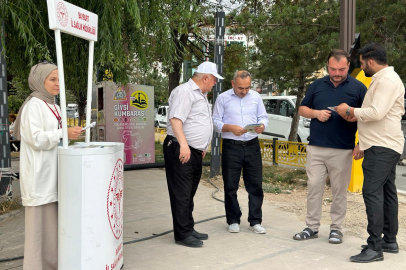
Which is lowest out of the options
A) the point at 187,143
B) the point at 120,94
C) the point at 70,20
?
the point at 187,143

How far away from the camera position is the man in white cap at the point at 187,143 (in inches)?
192

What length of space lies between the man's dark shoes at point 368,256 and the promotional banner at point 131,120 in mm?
7411

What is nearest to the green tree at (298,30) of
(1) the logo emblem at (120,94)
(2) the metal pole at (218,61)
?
(2) the metal pole at (218,61)

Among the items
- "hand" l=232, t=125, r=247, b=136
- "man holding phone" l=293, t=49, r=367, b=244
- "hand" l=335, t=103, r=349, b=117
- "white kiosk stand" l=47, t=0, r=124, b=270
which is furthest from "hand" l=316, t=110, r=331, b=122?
"white kiosk stand" l=47, t=0, r=124, b=270

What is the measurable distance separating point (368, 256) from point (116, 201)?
7.96 ft

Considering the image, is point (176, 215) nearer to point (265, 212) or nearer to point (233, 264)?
point (233, 264)

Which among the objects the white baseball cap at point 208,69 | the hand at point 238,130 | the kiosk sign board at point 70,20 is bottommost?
the hand at point 238,130

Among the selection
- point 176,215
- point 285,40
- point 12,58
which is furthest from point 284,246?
point 285,40

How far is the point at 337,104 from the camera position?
4973 mm

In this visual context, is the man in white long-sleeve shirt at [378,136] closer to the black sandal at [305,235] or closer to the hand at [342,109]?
the hand at [342,109]

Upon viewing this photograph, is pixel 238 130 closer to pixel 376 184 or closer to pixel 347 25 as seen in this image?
pixel 376 184

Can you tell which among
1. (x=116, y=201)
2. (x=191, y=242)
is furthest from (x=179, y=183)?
(x=116, y=201)

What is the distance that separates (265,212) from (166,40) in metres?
2.95

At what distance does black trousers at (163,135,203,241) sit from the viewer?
4.89 m
